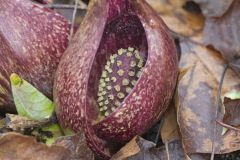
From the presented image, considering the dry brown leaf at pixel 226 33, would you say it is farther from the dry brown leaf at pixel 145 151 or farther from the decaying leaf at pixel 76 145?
the decaying leaf at pixel 76 145

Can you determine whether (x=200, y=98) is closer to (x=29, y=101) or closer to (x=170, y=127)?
(x=170, y=127)

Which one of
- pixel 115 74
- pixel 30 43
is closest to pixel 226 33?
pixel 115 74

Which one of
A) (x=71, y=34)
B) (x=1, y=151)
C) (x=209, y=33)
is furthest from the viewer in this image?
(x=209, y=33)

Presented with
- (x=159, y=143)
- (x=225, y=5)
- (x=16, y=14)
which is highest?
(x=16, y=14)

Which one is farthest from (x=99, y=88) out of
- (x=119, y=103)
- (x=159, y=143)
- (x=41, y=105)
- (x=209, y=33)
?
(x=209, y=33)

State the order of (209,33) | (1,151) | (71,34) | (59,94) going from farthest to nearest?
(209,33)
(71,34)
(59,94)
(1,151)

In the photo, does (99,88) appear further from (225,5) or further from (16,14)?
(225,5)
